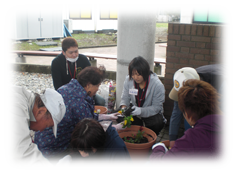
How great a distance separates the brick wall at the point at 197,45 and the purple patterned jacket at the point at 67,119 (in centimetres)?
199

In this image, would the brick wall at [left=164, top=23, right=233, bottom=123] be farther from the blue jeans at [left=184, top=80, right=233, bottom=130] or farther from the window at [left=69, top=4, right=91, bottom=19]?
the window at [left=69, top=4, right=91, bottom=19]

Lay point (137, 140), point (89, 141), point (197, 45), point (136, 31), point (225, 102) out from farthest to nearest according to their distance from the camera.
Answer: point (136, 31)
point (197, 45)
point (137, 140)
point (225, 102)
point (89, 141)

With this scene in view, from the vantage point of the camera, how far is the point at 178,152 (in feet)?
5.77

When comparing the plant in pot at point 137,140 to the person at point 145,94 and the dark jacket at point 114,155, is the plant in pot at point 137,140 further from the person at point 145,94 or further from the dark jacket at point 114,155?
the dark jacket at point 114,155

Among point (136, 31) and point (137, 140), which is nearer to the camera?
point (137, 140)

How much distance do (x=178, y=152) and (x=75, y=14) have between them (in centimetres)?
1949

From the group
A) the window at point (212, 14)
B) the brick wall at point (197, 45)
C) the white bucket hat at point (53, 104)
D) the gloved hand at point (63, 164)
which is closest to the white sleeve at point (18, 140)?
the white bucket hat at point (53, 104)

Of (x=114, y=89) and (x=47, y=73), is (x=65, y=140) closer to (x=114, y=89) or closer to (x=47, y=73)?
(x=114, y=89)

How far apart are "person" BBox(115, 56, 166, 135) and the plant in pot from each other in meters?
0.29

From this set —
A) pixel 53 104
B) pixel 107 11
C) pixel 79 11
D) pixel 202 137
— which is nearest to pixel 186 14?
pixel 107 11

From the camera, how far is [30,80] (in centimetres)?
758

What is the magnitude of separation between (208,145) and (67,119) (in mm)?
1437

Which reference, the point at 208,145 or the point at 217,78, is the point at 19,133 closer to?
the point at 208,145

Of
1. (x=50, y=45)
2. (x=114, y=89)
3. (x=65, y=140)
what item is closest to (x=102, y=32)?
(x=50, y=45)
